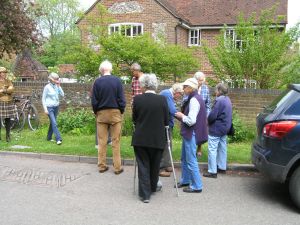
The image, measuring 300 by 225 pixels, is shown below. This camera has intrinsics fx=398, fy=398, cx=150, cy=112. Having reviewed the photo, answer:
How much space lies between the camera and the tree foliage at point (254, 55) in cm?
1170

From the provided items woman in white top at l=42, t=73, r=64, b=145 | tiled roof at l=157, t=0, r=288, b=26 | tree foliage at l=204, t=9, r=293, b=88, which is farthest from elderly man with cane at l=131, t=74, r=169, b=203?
tiled roof at l=157, t=0, r=288, b=26

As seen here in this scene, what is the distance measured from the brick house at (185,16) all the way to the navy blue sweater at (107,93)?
17304mm

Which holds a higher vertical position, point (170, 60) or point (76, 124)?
point (170, 60)

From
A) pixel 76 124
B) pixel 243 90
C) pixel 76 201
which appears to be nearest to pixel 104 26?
pixel 76 124

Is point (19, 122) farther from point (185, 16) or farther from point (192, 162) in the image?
point (185, 16)

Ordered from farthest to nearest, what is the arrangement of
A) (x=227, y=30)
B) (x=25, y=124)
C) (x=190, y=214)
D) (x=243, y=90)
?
(x=227, y=30) < (x=25, y=124) < (x=243, y=90) < (x=190, y=214)

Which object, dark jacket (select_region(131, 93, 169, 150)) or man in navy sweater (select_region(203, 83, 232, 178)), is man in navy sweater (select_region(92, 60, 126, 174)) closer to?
dark jacket (select_region(131, 93, 169, 150))

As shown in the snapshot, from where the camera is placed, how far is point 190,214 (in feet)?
18.1

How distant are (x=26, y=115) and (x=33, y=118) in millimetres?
243

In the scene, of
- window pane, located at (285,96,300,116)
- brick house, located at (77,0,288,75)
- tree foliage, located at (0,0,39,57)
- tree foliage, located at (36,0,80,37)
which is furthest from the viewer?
tree foliage, located at (36,0,80,37)

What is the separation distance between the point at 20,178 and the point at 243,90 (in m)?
6.68

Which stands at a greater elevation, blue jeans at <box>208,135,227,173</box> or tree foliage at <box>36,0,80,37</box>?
tree foliage at <box>36,0,80,37</box>

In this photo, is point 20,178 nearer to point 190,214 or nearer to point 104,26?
point 190,214

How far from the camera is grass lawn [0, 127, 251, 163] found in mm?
8711
